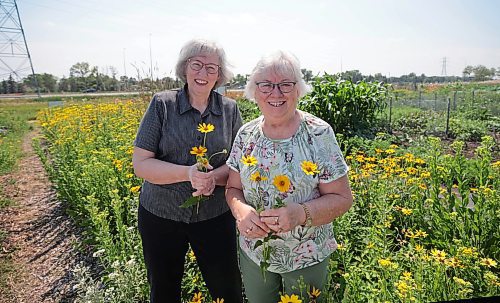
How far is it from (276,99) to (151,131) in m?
0.67

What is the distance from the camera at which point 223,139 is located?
187cm

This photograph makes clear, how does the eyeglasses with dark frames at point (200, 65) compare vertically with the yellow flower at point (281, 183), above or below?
above

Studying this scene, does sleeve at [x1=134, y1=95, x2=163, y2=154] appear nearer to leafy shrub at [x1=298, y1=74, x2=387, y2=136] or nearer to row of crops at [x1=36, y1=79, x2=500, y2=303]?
row of crops at [x1=36, y1=79, x2=500, y2=303]

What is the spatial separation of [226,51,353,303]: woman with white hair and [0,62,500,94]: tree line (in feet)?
7.03

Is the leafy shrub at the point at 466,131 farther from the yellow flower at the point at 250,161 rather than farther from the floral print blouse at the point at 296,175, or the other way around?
the yellow flower at the point at 250,161

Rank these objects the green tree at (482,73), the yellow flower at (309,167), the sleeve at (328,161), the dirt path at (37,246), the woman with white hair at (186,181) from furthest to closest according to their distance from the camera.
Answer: the green tree at (482,73) → the dirt path at (37,246) → the woman with white hair at (186,181) → the sleeve at (328,161) → the yellow flower at (309,167)

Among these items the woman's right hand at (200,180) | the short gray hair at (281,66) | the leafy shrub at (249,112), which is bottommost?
the leafy shrub at (249,112)

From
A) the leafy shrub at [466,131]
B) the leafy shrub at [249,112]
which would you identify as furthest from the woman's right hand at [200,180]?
the leafy shrub at [466,131]

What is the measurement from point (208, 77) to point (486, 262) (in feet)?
5.60

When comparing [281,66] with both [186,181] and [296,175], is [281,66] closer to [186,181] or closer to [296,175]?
[296,175]

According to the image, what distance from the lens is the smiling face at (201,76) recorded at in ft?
5.78

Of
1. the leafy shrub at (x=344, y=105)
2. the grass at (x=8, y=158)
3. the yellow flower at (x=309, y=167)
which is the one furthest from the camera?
the leafy shrub at (x=344, y=105)

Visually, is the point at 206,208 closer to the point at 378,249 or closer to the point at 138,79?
the point at 378,249

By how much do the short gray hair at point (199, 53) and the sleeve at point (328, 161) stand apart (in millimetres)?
678
